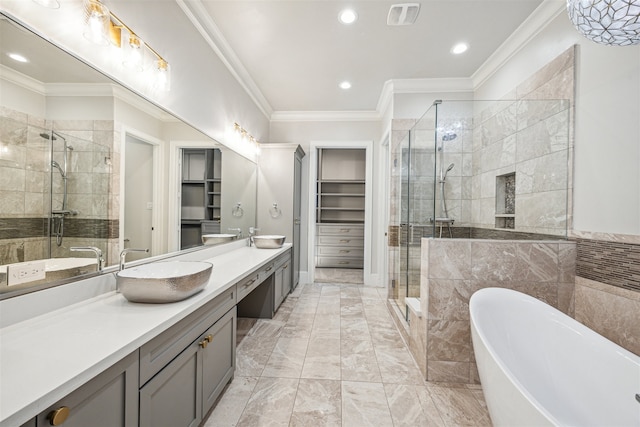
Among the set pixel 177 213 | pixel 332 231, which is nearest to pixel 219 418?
pixel 177 213

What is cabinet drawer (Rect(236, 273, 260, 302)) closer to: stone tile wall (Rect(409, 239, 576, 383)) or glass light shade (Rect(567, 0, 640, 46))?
stone tile wall (Rect(409, 239, 576, 383))

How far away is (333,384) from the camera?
1911mm

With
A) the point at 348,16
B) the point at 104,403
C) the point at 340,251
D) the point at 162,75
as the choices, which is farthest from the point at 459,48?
the point at 340,251

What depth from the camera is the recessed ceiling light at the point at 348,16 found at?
2.17 metres

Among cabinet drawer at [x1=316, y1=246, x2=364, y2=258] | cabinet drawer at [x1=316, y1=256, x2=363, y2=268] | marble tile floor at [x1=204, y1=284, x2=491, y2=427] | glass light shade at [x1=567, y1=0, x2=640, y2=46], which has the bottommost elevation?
marble tile floor at [x1=204, y1=284, x2=491, y2=427]

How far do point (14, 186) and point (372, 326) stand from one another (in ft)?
9.22

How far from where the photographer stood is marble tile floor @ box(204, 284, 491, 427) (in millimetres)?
1612

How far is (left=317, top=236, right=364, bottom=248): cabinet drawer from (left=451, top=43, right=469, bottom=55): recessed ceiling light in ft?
11.8

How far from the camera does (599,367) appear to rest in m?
1.28

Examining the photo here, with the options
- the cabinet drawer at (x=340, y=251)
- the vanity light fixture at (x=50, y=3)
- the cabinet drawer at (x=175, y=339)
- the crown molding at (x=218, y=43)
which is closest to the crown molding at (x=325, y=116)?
the crown molding at (x=218, y=43)

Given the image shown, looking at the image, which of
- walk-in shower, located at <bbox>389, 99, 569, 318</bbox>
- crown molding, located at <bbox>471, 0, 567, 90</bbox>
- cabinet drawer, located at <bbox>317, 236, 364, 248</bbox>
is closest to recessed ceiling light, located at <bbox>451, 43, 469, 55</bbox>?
crown molding, located at <bbox>471, 0, 567, 90</bbox>

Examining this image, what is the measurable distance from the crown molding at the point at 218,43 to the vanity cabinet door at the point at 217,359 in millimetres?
2166

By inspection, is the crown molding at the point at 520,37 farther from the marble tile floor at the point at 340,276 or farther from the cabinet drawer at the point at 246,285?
the marble tile floor at the point at 340,276

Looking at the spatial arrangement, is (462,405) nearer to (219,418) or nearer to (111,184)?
(219,418)
